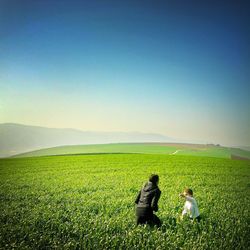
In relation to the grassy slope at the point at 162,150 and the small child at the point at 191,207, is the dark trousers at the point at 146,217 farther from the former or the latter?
the grassy slope at the point at 162,150

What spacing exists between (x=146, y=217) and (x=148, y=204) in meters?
0.39

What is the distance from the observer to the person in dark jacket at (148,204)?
7.91m

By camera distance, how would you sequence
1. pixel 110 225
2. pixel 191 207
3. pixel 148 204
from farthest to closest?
pixel 191 207, pixel 110 225, pixel 148 204

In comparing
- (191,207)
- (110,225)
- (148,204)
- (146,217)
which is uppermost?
(148,204)

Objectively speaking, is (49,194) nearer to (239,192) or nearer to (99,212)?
(99,212)

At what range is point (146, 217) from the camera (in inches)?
314

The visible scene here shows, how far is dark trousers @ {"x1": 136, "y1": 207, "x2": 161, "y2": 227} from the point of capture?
793cm

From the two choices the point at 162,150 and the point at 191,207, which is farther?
the point at 162,150

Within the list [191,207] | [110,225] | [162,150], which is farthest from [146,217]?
[162,150]

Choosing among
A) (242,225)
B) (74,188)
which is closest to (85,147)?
(74,188)

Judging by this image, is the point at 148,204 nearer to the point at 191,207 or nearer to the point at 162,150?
the point at 191,207

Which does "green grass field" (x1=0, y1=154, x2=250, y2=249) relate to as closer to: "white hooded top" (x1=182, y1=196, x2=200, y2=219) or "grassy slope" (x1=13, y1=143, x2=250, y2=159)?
"white hooded top" (x1=182, y1=196, x2=200, y2=219)

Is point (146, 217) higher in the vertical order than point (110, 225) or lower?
higher

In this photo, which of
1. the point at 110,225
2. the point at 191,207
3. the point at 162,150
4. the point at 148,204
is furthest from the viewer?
the point at 162,150
